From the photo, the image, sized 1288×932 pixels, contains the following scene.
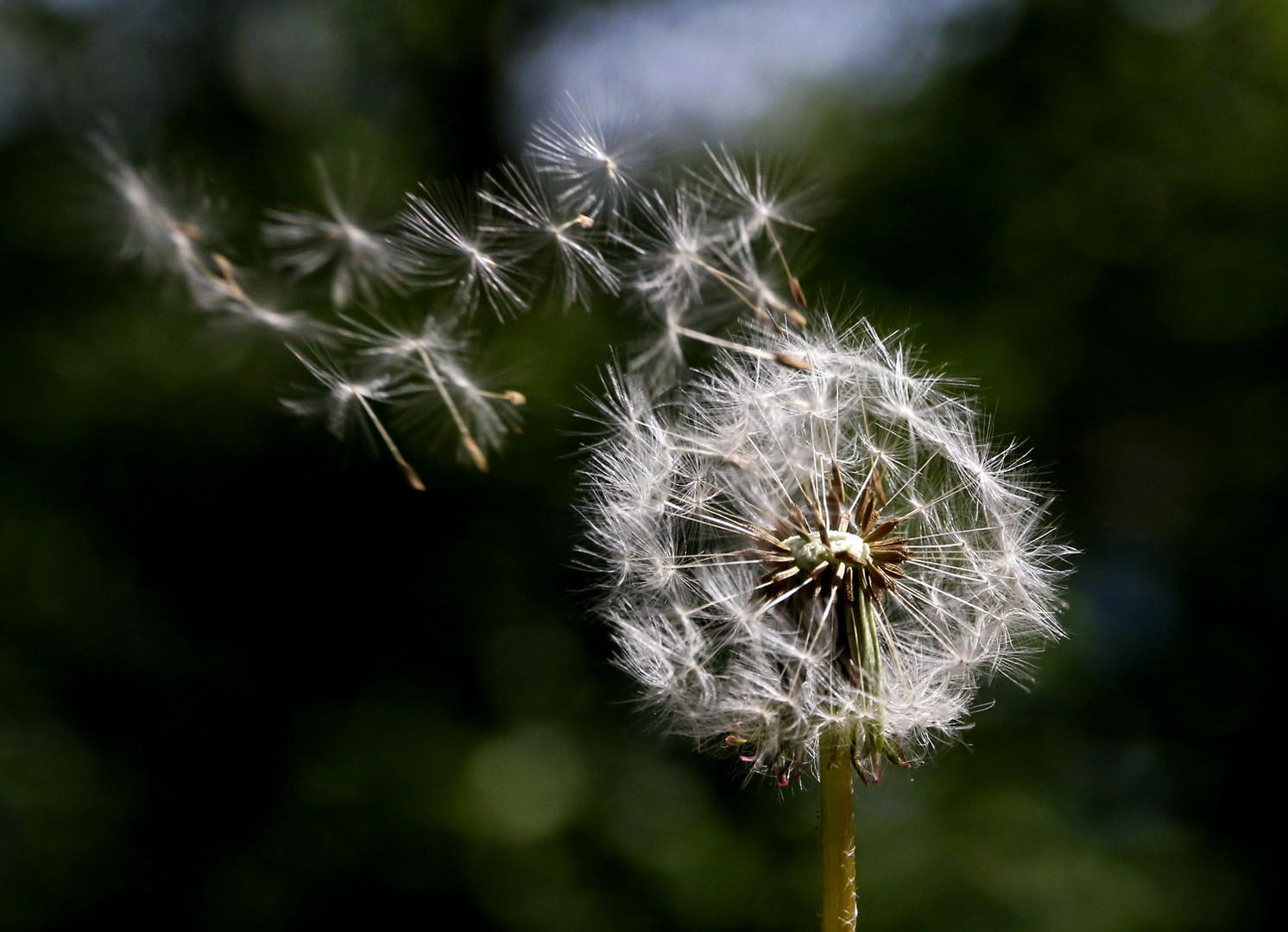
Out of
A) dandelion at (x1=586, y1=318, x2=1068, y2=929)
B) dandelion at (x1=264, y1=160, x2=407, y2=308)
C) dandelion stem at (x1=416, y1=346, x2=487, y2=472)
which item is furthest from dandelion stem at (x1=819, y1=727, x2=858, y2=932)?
dandelion at (x1=264, y1=160, x2=407, y2=308)

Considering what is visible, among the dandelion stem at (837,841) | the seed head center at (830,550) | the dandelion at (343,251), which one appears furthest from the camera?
the dandelion at (343,251)

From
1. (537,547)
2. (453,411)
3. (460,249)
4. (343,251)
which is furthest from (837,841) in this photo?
(537,547)

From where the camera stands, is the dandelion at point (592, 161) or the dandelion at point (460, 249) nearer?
the dandelion at point (460, 249)

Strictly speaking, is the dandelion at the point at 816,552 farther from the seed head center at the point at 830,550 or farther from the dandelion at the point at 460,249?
the dandelion at the point at 460,249

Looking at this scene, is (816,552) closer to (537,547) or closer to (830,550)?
(830,550)

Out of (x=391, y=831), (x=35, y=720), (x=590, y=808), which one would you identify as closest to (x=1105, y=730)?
(x=590, y=808)

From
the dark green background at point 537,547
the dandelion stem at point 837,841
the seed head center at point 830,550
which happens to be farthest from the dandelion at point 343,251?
the dark green background at point 537,547

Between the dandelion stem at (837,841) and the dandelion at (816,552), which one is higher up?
the dandelion at (816,552)
